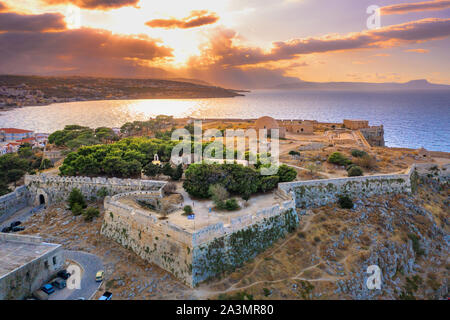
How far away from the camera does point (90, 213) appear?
31812mm

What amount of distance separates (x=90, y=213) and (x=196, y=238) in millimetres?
15526

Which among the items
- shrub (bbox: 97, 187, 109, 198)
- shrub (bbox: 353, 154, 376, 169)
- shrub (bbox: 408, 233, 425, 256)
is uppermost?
shrub (bbox: 353, 154, 376, 169)

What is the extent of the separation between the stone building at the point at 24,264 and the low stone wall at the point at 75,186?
1085 centimetres

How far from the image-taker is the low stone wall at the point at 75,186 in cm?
3422

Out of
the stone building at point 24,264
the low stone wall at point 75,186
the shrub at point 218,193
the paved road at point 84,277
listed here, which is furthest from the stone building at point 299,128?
the stone building at point 24,264

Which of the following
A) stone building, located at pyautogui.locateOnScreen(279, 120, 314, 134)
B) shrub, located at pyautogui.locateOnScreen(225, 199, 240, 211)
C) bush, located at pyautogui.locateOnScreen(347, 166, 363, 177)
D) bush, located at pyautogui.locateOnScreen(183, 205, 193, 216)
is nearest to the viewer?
bush, located at pyautogui.locateOnScreen(183, 205, 193, 216)

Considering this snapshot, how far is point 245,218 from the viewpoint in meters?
25.0

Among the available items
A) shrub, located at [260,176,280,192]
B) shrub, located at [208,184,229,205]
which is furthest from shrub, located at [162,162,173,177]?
shrub, located at [260,176,280,192]

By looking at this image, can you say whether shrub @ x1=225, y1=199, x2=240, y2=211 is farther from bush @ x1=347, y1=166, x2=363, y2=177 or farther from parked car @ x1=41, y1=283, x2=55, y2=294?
bush @ x1=347, y1=166, x2=363, y2=177

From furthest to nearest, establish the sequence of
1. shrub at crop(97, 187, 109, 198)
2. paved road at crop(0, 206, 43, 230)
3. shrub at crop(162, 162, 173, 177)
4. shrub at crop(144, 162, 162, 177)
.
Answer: shrub at crop(144, 162, 162, 177) → shrub at crop(162, 162, 173, 177) → shrub at crop(97, 187, 109, 198) → paved road at crop(0, 206, 43, 230)

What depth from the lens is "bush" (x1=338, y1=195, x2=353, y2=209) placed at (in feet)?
109

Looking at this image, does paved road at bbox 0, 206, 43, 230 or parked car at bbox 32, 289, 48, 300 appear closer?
parked car at bbox 32, 289, 48, 300

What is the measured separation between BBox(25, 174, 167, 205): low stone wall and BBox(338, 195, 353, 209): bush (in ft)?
64.3

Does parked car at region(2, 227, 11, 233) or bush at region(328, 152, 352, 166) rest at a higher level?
bush at region(328, 152, 352, 166)
